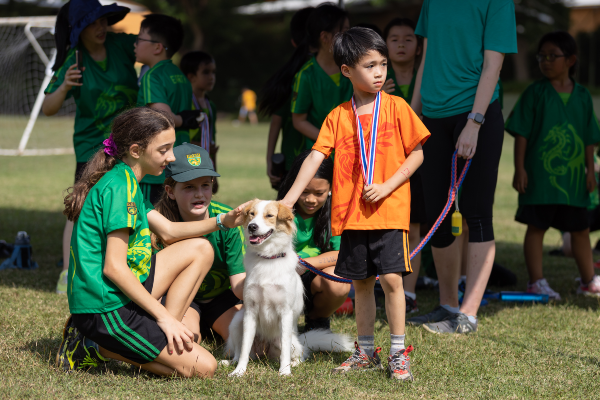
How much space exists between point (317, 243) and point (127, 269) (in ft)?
5.17

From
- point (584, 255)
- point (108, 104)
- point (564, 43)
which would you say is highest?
point (564, 43)

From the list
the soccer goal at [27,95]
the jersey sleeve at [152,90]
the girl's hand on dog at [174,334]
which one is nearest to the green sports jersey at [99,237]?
the girl's hand on dog at [174,334]

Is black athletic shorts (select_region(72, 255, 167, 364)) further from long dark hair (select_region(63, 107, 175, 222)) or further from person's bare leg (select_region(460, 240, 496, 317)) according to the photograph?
person's bare leg (select_region(460, 240, 496, 317))

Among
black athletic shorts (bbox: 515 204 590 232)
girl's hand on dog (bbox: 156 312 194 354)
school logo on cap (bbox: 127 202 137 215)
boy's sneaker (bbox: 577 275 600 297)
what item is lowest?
boy's sneaker (bbox: 577 275 600 297)

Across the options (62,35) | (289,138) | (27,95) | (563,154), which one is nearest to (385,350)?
(289,138)

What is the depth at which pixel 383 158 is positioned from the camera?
10.3 ft

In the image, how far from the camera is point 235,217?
3.14 meters

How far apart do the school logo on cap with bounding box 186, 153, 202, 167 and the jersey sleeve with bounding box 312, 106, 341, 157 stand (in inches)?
29.3

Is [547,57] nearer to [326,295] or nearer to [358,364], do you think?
[326,295]

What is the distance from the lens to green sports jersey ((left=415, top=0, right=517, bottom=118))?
384 centimetres

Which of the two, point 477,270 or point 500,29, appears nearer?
point 500,29

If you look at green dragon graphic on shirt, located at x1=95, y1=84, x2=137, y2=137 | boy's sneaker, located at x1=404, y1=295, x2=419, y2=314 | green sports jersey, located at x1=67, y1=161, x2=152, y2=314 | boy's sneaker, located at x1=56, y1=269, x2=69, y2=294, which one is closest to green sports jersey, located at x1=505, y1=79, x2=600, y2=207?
boy's sneaker, located at x1=404, y1=295, x2=419, y2=314

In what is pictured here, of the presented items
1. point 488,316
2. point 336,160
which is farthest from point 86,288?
point 488,316

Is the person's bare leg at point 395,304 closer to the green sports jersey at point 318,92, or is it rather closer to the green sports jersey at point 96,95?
the green sports jersey at point 318,92
